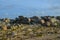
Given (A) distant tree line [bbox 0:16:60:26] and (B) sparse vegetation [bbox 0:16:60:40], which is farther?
(A) distant tree line [bbox 0:16:60:26]

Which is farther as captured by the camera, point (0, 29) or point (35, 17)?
point (35, 17)

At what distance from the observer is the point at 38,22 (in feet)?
135

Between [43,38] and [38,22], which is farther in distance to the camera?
[38,22]

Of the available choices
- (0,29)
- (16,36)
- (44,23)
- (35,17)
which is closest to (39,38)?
(16,36)

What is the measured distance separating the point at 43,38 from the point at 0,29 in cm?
825

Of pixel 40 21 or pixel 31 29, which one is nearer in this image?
pixel 31 29

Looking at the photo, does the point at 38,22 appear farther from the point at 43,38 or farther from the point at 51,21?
the point at 43,38

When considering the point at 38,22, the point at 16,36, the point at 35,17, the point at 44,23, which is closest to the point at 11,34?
the point at 16,36

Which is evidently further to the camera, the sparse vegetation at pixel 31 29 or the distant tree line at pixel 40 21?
the distant tree line at pixel 40 21

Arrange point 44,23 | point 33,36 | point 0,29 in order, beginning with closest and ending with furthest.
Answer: point 33,36 < point 0,29 < point 44,23

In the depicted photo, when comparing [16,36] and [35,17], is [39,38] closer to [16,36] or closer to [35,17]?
[16,36]

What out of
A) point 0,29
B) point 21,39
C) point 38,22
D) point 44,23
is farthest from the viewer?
point 38,22

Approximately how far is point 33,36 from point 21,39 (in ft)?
7.24

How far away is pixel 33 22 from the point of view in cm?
4219
